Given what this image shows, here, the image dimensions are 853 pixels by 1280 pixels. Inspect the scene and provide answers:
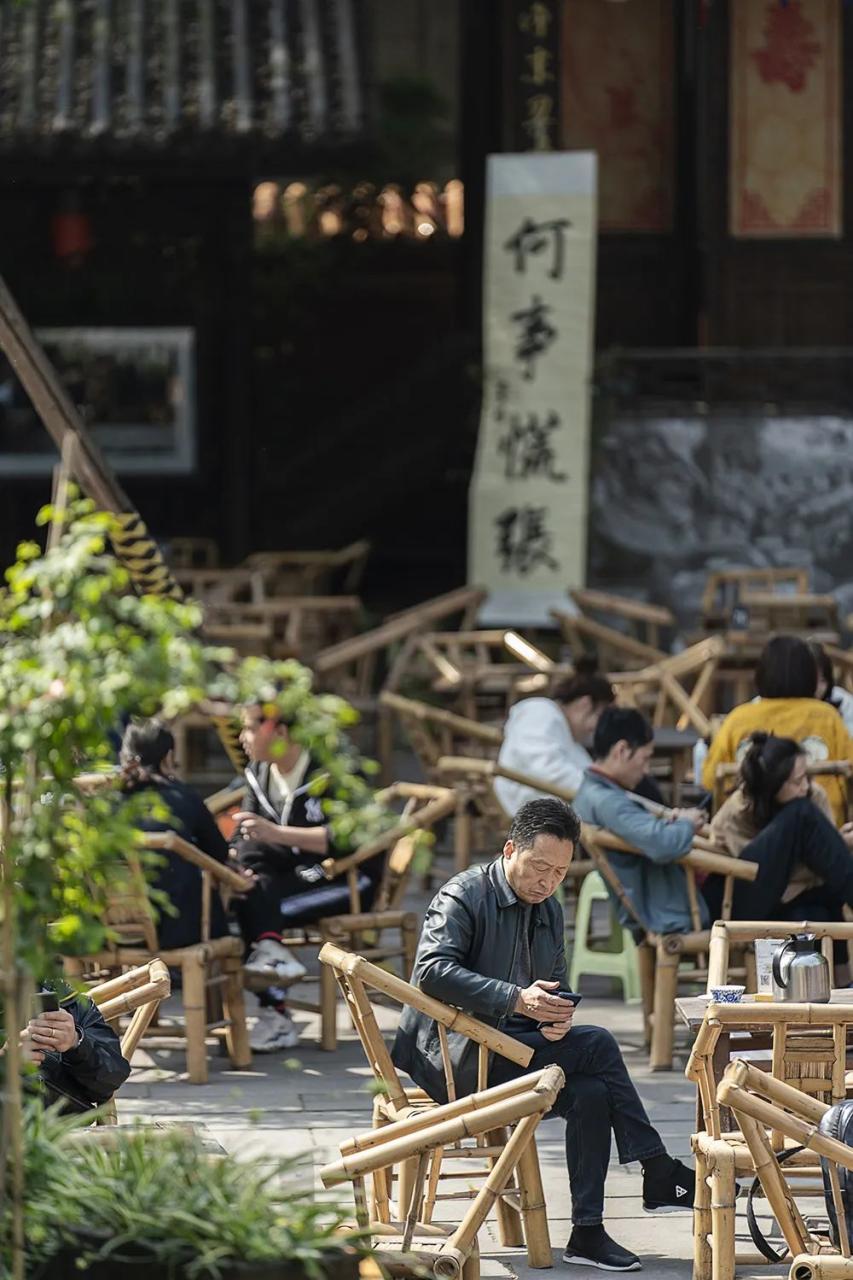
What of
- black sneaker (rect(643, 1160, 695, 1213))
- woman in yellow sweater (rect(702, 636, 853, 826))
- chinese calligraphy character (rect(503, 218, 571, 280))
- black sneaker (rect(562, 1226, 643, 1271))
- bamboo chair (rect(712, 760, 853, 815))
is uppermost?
chinese calligraphy character (rect(503, 218, 571, 280))

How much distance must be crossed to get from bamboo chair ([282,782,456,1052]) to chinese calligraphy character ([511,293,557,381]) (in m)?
6.62

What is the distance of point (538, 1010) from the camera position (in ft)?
17.9

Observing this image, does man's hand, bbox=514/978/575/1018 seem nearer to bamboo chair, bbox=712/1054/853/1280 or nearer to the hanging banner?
bamboo chair, bbox=712/1054/853/1280

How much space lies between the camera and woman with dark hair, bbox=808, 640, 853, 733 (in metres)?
8.41

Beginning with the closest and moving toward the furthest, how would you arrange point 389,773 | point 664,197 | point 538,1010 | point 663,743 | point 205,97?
point 538,1010, point 663,743, point 389,773, point 205,97, point 664,197

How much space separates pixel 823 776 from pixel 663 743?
1576 mm

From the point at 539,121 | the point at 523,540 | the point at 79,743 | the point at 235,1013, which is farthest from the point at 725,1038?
the point at 539,121

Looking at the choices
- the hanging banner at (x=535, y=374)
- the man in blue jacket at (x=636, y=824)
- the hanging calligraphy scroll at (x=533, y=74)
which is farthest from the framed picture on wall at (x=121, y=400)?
the man in blue jacket at (x=636, y=824)

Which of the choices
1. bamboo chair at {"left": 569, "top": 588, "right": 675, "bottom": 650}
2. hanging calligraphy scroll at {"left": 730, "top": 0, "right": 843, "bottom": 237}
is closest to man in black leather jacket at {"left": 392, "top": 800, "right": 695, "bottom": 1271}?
bamboo chair at {"left": 569, "top": 588, "right": 675, "bottom": 650}

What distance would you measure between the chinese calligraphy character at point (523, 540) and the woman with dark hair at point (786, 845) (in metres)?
7.03

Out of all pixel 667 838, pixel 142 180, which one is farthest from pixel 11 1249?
pixel 142 180

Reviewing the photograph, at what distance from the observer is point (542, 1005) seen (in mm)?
5457

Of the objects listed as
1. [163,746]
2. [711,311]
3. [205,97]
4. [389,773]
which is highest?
[205,97]

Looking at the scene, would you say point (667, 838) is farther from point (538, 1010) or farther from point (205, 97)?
point (205, 97)
